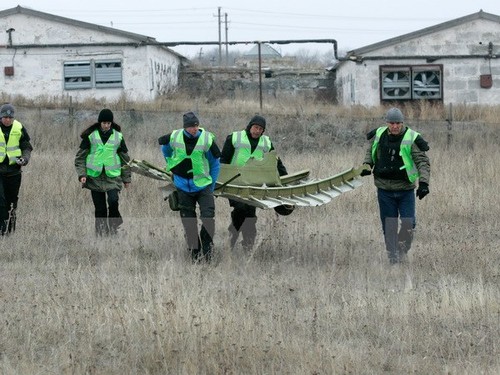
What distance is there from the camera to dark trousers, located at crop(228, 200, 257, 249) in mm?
11883

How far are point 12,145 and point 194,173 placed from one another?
10.4 feet

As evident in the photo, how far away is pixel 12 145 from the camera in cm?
1277

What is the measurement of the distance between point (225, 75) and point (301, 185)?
104ft

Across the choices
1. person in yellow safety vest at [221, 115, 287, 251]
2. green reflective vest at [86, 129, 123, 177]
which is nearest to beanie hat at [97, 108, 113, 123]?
green reflective vest at [86, 129, 123, 177]

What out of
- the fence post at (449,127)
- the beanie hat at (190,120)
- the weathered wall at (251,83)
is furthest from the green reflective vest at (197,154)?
the weathered wall at (251,83)

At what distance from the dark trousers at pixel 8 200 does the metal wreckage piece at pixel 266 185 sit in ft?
7.12

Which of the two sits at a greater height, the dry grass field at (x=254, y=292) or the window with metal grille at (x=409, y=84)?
the window with metal grille at (x=409, y=84)

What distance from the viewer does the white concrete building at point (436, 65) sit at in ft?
125

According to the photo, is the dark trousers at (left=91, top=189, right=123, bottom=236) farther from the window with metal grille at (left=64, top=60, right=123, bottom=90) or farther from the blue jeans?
the window with metal grille at (left=64, top=60, right=123, bottom=90)

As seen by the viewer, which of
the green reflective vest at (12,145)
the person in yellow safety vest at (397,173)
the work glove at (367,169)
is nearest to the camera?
the person in yellow safety vest at (397,173)

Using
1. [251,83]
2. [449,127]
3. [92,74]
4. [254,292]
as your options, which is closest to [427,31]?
[251,83]

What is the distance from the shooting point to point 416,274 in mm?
10438

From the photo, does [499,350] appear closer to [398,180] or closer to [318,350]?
[318,350]

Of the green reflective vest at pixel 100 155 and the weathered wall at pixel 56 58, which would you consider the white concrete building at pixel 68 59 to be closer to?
the weathered wall at pixel 56 58
